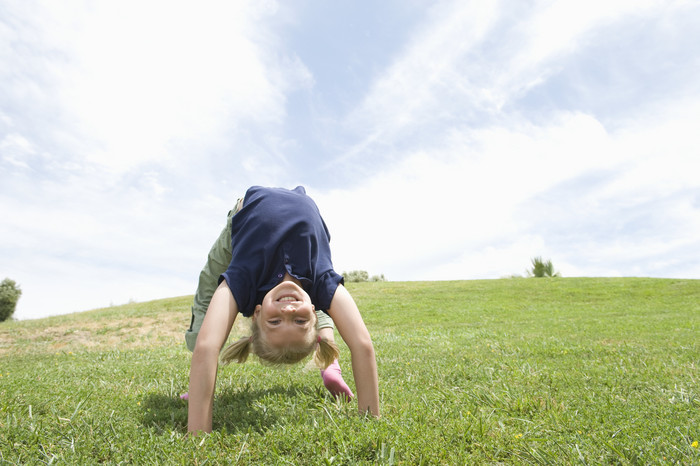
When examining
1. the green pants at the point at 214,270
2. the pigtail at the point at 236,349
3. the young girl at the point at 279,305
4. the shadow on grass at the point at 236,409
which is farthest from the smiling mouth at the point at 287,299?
the green pants at the point at 214,270

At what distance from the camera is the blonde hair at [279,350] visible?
11.9ft

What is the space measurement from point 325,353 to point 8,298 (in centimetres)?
2909

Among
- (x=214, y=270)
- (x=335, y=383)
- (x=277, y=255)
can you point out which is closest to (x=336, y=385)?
(x=335, y=383)

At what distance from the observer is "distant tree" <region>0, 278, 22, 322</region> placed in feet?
85.0

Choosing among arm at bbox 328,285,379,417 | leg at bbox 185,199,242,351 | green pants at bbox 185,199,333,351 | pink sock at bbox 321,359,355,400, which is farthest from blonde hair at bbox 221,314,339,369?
leg at bbox 185,199,242,351

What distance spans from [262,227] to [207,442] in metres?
1.80

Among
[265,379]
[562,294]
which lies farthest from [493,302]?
[265,379]

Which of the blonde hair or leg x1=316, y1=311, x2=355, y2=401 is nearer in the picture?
the blonde hair

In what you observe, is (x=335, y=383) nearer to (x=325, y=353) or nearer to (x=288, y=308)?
(x=325, y=353)

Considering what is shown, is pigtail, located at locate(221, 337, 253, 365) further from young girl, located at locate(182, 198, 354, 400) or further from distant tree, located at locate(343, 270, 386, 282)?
distant tree, located at locate(343, 270, 386, 282)

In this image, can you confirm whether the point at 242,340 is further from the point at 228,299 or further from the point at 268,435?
the point at 268,435

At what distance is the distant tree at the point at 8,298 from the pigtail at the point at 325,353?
28957 mm

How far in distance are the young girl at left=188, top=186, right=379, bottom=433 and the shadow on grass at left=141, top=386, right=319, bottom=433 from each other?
1.14 feet

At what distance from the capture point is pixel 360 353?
3.62m
